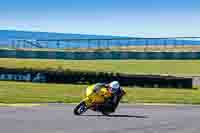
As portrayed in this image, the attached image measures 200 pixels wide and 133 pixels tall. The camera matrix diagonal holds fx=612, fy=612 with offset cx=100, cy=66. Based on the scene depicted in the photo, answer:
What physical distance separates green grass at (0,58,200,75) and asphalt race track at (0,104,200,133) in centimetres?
3124

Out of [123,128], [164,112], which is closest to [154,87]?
[164,112]

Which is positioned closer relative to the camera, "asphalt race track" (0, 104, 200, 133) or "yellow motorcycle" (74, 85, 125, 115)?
"asphalt race track" (0, 104, 200, 133)

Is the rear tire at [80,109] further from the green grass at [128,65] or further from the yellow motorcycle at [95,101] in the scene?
the green grass at [128,65]

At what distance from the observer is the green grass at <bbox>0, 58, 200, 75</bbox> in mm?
53250

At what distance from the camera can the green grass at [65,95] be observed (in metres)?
26.1

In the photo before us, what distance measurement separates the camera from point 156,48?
73.9m

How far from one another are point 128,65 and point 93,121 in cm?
4235

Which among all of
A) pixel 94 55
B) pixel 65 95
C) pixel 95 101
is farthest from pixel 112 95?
pixel 94 55

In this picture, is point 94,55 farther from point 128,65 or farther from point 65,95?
point 65,95

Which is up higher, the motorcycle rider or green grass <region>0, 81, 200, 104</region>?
the motorcycle rider

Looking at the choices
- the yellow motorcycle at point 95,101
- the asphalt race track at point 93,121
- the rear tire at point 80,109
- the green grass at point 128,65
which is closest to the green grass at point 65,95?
the asphalt race track at point 93,121

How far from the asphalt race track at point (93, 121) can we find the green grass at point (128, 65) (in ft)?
102

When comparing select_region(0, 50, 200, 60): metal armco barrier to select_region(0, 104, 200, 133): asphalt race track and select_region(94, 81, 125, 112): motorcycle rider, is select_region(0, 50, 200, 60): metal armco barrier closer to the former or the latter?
select_region(0, 104, 200, 133): asphalt race track

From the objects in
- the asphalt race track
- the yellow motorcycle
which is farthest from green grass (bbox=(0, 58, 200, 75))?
the yellow motorcycle
